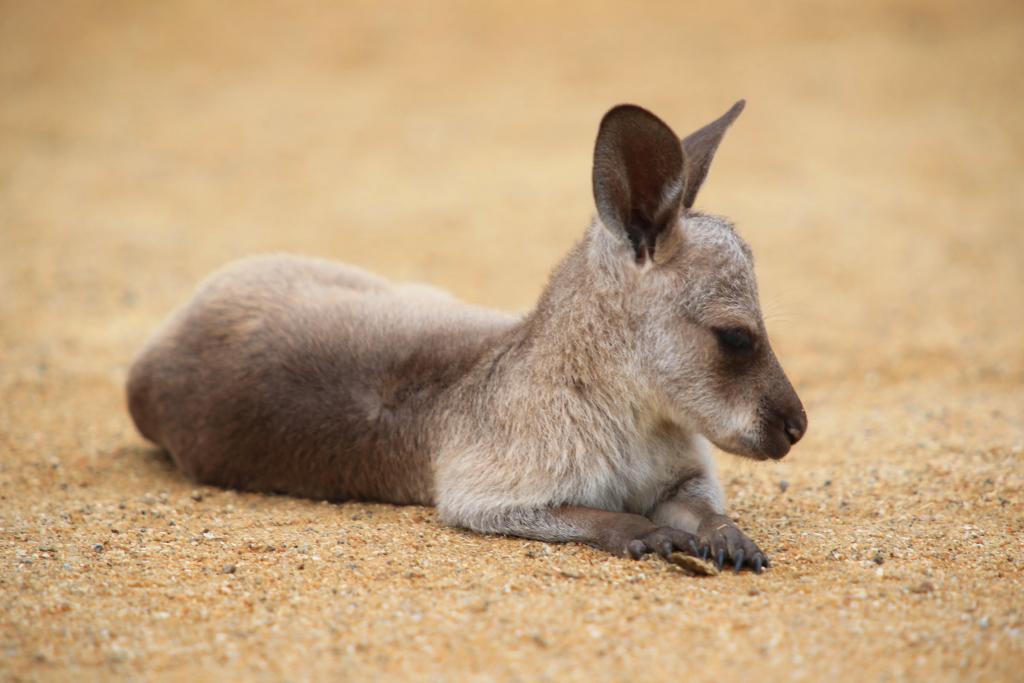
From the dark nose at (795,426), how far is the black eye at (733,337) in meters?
0.38

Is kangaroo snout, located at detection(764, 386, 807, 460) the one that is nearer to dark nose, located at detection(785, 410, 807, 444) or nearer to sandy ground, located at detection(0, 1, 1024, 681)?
dark nose, located at detection(785, 410, 807, 444)

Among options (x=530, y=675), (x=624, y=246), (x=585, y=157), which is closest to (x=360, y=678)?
(x=530, y=675)

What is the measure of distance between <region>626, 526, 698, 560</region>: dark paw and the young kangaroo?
0.01m

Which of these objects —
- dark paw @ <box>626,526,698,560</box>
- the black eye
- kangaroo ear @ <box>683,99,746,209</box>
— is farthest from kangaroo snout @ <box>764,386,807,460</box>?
kangaroo ear @ <box>683,99,746,209</box>

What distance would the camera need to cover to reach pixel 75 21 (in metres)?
20.7

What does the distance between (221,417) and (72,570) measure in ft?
4.31

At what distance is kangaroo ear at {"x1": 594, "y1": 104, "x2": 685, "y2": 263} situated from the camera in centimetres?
473

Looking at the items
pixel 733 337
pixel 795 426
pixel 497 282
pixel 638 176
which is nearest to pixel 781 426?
pixel 795 426

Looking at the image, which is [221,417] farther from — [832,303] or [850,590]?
[832,303]

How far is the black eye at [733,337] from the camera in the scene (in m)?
4.86

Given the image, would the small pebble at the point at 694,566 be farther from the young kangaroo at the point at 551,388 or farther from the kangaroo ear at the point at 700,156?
the kangaroo ear at the point at 700,156

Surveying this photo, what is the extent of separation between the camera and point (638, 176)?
4.89 metres

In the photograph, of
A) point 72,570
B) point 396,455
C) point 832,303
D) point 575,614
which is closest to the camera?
point 575,614

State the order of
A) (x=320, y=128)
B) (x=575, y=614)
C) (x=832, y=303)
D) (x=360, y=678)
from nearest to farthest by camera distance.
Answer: (x=360, y=678)
(x=575, y=614)
(x=832, y=303)
(x=320, y=128)
